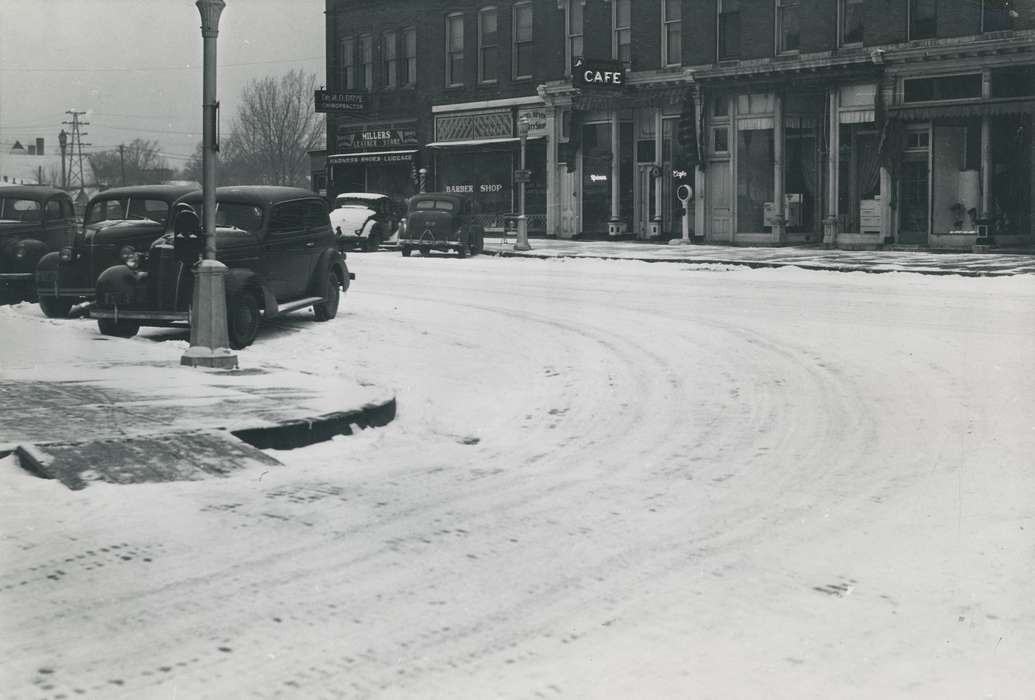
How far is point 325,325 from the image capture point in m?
16.2

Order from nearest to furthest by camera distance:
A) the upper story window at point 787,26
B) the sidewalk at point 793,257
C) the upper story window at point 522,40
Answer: the sidewalk at point 793,257
the upper story window at point 787,26
the upper story window at point 522,40

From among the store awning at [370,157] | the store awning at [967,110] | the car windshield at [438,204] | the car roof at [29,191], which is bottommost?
the car roof at [29,191]

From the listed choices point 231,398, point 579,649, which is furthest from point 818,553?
point 231,398

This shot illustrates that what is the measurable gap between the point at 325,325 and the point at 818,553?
36.4ft

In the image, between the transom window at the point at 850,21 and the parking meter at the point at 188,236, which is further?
the transom window at the point at 850,21

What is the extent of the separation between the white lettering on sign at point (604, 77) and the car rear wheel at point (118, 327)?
85.7ft

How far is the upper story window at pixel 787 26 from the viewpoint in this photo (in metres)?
36.1

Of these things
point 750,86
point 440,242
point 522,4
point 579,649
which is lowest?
point 579,649

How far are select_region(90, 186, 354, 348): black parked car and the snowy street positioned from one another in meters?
2.82

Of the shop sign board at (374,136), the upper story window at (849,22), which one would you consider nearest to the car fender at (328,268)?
the upper story window at (849,22)

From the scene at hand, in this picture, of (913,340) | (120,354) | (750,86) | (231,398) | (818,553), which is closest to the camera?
(818,553)

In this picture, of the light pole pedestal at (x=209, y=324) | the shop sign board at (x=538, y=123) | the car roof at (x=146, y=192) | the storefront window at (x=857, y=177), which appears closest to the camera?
the light pole pedestal at (x=209, y=324)

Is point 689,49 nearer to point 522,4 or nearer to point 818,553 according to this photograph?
point 522,4

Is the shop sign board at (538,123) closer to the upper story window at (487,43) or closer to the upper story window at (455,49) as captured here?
the upper story window at (487,43)
